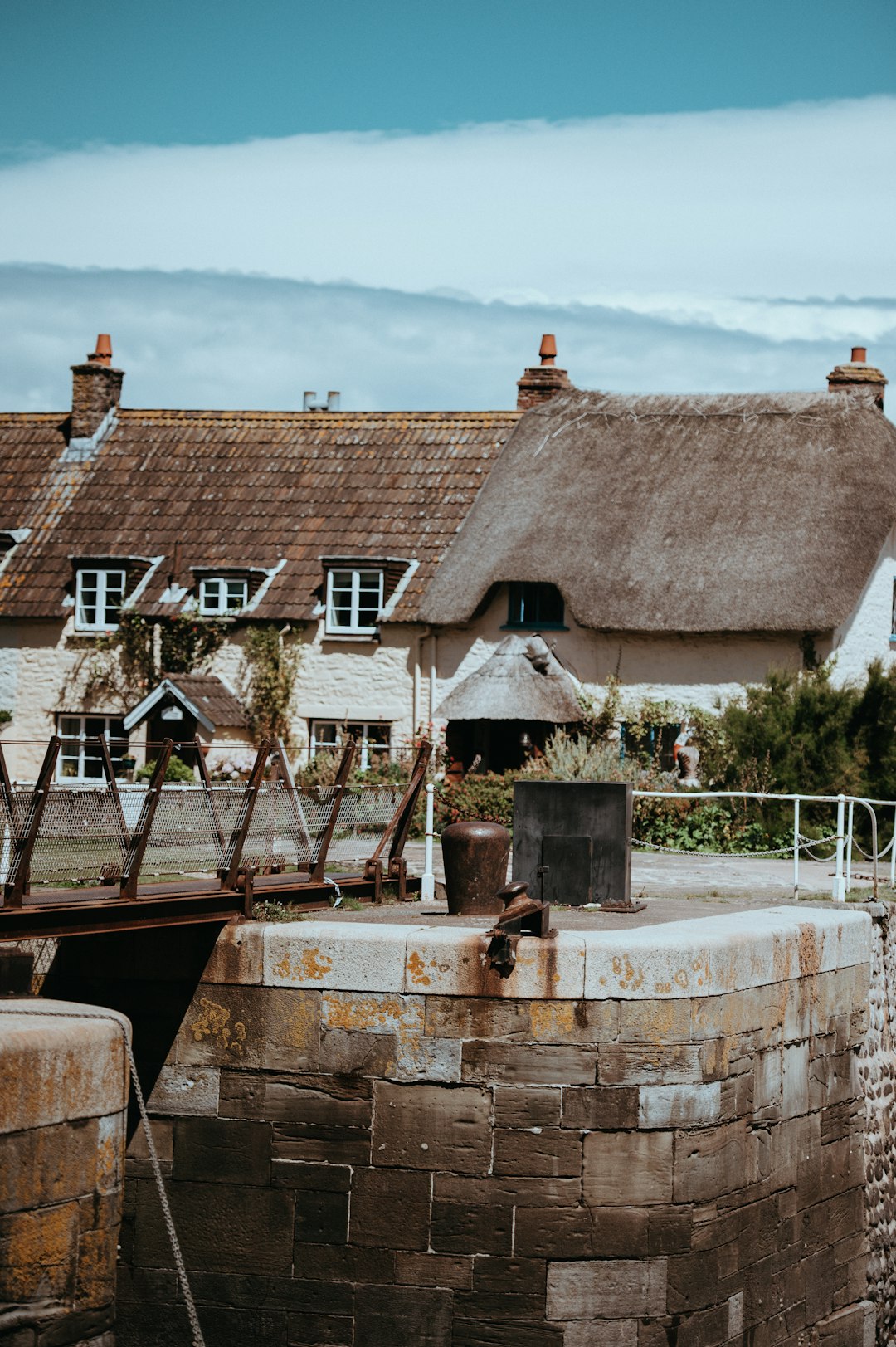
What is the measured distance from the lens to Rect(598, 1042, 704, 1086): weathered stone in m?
10.7

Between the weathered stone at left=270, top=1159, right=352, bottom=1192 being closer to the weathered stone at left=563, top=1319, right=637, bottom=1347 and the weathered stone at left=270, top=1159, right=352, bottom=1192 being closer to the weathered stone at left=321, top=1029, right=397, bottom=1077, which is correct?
the weathered stone at left=321, top=1029, right=397, bottom=1077

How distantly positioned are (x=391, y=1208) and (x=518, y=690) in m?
15.2

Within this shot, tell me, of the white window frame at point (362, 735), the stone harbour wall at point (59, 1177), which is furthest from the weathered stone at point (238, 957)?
the white window frame at point (362, 735)

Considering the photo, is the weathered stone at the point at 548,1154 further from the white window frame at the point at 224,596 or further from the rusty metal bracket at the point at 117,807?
the white window frame at the point at 224,596

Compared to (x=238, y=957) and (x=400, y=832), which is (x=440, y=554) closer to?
(x=400, y=832)

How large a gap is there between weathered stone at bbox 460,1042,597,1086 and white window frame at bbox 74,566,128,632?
60.8 feet

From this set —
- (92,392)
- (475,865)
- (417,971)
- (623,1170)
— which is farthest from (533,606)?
(623,1170)

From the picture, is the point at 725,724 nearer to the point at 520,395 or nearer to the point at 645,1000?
the point at 520,395

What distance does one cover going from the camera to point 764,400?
2855 cm

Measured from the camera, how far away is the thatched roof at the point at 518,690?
25.6 metres

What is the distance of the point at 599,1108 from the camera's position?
10.6 metres

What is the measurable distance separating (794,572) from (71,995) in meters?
15.4

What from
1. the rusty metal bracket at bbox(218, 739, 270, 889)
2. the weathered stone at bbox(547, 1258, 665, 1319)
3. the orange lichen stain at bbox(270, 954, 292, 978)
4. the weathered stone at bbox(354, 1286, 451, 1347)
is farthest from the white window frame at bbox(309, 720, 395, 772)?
the weathered stone at bbox(547, 1258, 665, 1319)

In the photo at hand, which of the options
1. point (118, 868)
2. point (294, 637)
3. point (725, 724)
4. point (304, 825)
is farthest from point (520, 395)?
point (118, 868)
